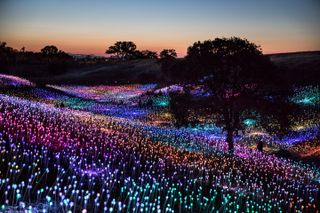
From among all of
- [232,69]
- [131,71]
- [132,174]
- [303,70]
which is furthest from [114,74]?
[132,174]

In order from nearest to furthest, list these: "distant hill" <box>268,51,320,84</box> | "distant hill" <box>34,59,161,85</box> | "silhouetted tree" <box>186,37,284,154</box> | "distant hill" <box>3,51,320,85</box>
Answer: "silhouetted tree" <box>186,37,284,154</box> < "distant hill" <box>268,51,320,84</box> < "distant hill" <box>3,51,320,85</box> < "distant hill" <box>34,59,161,85</box>

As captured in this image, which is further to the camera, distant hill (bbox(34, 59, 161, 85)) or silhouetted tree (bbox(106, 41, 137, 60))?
silhouetted tree (bbox(106, 41, 137, 60))

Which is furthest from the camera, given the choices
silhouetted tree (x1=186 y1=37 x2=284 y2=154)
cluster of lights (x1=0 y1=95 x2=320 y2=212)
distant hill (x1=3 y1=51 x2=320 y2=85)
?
distant hill (x1=3 y1=51 x2=320 y2=85)

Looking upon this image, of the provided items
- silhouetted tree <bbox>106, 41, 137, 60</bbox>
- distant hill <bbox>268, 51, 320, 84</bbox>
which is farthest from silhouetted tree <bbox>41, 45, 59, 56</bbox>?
distant hill <bbox>268, 51, 320, 84</bbox>

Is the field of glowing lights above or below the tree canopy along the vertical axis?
below

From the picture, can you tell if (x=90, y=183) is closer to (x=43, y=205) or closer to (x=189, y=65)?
(x=43, y=205)

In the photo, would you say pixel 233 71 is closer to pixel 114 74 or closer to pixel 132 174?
pixel 132 174

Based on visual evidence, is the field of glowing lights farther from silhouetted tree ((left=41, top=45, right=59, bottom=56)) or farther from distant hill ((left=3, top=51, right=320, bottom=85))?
silhouetted tree ((left=41, top=45, right=59, bottom=56))
